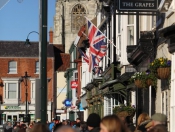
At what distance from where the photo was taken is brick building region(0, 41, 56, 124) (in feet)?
290

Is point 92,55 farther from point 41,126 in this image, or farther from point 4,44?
point 4,44

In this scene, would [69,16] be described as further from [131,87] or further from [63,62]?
[131,87]

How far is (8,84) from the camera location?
293 feet

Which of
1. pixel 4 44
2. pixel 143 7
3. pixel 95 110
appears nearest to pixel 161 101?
pixel 143 7

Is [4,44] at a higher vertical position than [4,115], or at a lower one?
higher

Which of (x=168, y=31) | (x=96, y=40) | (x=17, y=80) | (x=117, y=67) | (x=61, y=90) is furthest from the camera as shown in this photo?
(x=17, y=80)

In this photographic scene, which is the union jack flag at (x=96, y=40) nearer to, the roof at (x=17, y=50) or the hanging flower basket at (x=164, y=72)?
Answer: the hanging flower basket at (x=164, y=72)

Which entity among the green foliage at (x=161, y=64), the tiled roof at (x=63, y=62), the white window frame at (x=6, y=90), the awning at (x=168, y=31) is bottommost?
the white window frame at (x=6, y=90)

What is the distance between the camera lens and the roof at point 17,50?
9175 centimetres

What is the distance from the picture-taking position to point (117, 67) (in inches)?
1298

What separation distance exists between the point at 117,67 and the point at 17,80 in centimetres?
5762

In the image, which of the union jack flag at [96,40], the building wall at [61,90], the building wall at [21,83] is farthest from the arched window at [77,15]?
the union jack flag at [96,40]

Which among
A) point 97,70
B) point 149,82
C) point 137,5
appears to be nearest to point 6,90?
point 97,70

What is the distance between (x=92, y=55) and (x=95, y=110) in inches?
509
